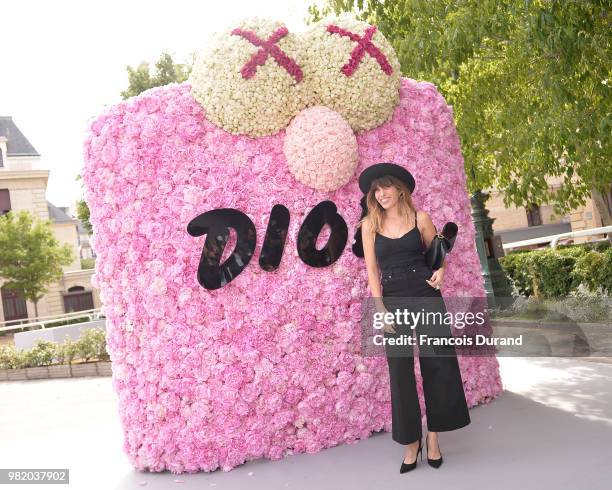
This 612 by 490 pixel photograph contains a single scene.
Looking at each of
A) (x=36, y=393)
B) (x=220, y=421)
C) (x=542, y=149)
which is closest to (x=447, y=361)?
(x=220, y=421)

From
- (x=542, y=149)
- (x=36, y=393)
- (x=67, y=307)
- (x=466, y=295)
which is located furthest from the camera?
(x=67, y=307)

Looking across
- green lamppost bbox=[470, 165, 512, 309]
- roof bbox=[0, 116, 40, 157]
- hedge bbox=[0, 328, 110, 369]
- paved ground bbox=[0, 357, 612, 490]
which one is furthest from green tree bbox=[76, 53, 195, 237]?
roof bbox=[0, 116, 40, 157]

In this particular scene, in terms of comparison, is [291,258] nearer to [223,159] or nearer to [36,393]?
[223,159]

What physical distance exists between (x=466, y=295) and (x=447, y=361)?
1.47m

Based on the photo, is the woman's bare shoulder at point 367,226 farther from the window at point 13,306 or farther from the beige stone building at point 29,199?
the beige stone building at point 29,199

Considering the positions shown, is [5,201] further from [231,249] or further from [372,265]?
[372,265]

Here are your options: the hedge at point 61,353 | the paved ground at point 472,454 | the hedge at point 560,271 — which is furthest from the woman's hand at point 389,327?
the hedge at point 61,353

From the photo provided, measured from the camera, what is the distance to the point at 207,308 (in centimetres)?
482

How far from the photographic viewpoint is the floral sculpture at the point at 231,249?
15.8ft

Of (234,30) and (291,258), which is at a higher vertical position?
(234,30)

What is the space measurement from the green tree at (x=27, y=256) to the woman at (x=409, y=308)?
3506 cm

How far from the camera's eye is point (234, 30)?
15.8 ft

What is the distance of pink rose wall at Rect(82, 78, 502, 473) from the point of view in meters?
4.82

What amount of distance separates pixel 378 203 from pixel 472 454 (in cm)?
191
